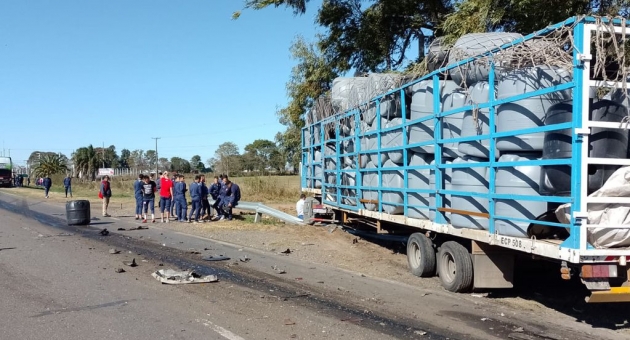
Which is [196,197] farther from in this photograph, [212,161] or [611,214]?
[212,161]

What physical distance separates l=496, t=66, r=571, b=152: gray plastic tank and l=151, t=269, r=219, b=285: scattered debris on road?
15.4 feet

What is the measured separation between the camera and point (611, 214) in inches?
214

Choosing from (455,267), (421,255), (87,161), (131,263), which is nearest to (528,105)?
(455,267)

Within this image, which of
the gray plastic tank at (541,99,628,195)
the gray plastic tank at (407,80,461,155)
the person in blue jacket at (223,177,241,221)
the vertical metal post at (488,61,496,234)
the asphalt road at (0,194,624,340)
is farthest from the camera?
the person in blue jacket at (223,177,241,221)

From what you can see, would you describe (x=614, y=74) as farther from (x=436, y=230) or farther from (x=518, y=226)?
(x=436, y=230)

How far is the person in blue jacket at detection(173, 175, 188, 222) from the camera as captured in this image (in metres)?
Result: 18.3

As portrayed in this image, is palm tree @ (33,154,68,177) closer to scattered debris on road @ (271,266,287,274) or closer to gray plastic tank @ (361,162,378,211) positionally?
gray plastic tank @ (361,162,378,211)

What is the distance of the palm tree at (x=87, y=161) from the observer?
87.9m

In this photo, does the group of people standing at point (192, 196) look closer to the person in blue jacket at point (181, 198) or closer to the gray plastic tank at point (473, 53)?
the person in blue jacket at point (181, 198)

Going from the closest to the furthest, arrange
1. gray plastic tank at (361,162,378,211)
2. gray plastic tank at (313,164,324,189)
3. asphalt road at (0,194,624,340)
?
asphalt road at (0,194,624,340) → gray plastic tank at (361,162,378,211) → gray plastic tank at (313,164,324,189)

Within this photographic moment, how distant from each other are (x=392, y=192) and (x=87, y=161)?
87342mm

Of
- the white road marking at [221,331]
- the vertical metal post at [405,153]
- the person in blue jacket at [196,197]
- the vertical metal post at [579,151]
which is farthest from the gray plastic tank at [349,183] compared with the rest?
the person in blue jacket at [196,197]

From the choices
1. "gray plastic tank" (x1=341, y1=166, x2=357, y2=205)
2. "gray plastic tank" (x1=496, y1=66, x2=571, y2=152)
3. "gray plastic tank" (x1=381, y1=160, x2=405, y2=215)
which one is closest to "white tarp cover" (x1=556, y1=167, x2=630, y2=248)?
"gray plastic tank" (x1=496, y1=66, x2=571, y2=152)

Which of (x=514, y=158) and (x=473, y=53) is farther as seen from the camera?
(x=473, y=53)
